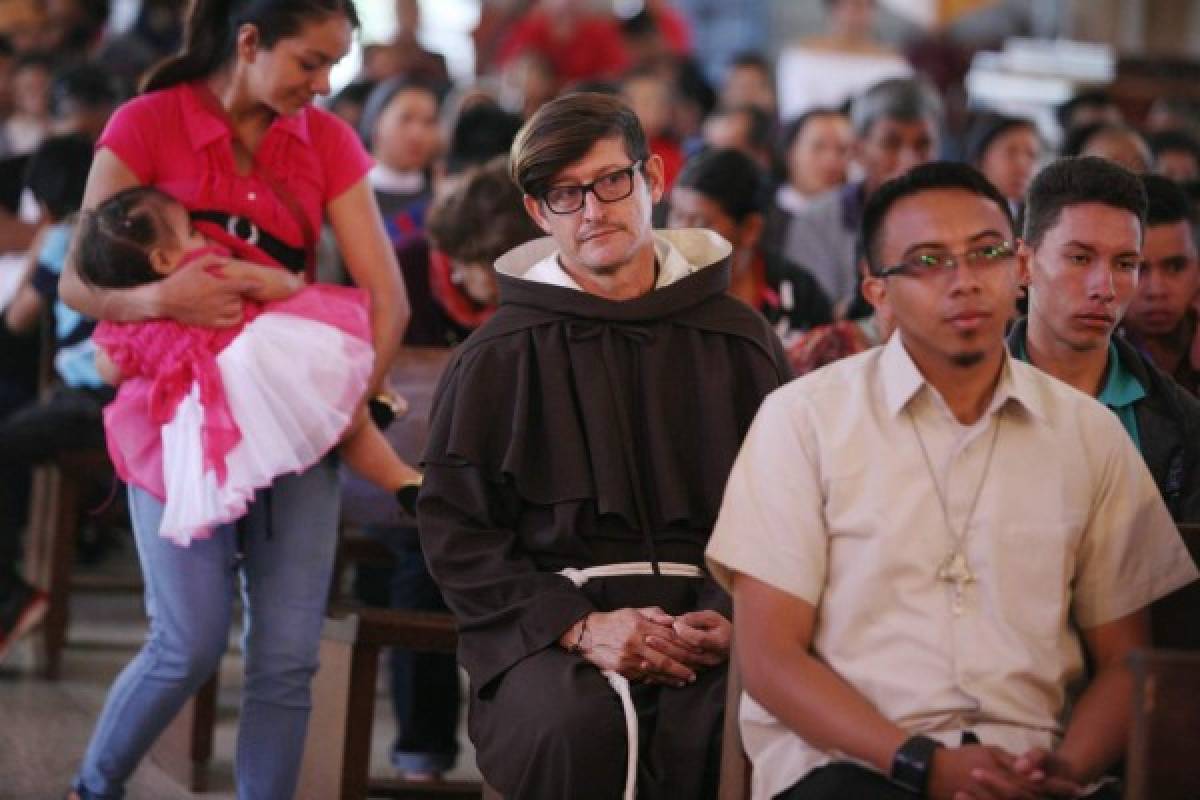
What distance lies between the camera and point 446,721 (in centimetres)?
554

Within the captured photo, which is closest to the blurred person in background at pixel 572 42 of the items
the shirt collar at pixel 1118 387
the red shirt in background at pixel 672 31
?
the red shirt in background at pixel 672 31

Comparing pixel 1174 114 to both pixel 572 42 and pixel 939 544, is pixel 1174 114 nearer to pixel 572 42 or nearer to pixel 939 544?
pixel 572 42

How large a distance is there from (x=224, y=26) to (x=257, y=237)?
1.46ft

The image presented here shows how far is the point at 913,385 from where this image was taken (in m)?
3.26

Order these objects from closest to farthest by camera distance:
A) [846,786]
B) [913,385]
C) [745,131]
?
[846,786] → [913,385] → [745,131]

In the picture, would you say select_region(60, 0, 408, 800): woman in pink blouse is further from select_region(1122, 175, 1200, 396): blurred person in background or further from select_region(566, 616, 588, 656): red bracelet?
select_region(1122, 175, 1200, 396): blurred person in background

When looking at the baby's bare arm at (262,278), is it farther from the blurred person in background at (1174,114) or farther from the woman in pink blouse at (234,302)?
the blurred person in background at (1174,114)

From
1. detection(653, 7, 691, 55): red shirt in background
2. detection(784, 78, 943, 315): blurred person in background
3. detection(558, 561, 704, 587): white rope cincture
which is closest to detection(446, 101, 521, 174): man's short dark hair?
detection(784, 78, 943, 315): blurred person in background

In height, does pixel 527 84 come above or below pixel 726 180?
above

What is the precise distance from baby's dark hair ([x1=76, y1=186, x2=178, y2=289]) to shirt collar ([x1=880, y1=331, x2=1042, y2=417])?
1.71 metres

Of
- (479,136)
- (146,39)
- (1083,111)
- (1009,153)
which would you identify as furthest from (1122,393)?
(146,39)

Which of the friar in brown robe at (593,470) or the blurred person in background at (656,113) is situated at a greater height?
the blurred person in background at (656,113)

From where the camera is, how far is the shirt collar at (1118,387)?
13.1 ft

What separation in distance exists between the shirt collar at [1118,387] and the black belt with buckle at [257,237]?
168 cm
